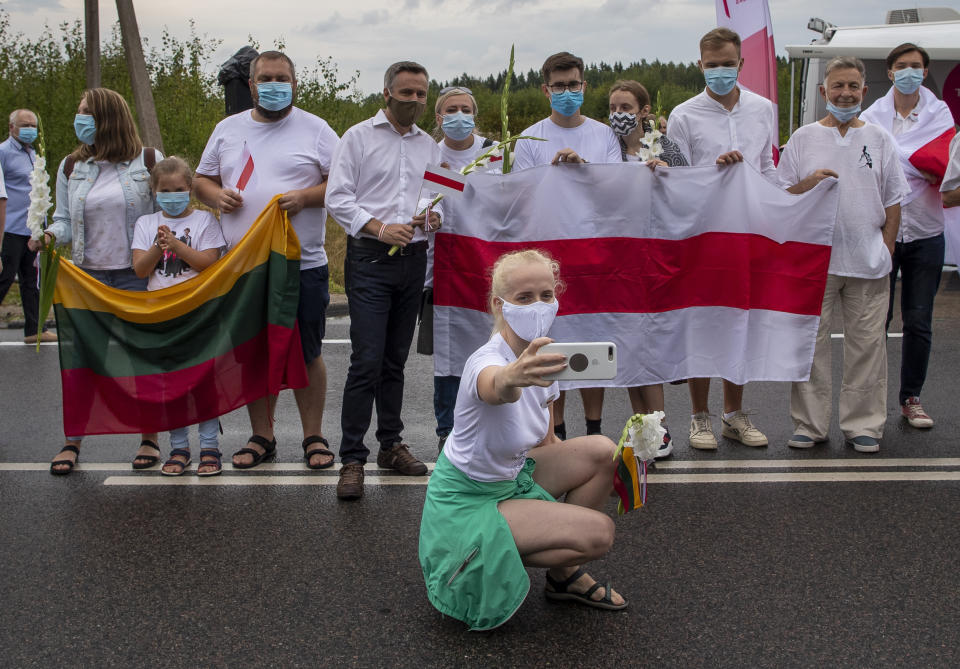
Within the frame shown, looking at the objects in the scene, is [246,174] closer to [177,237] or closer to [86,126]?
[177,237]

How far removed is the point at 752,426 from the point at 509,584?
124 inches

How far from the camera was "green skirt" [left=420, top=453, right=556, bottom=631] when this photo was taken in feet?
12.0

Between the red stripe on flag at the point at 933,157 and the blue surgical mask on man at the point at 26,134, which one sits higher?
the blue surgical mask on man at the point at 26,134

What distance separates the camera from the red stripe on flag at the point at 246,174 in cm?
587

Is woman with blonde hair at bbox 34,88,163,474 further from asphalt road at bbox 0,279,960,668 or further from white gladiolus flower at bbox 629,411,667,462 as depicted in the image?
white gladiolus flower at bbox 629,411,667,462

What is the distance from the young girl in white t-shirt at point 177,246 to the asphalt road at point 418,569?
0.64 ft

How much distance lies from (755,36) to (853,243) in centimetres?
872

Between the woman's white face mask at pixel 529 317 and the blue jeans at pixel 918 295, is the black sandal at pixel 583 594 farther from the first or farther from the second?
the blue jeans at pixel 918 295

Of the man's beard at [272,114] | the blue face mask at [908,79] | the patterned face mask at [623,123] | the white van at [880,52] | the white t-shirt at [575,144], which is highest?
the white van at [880,52]

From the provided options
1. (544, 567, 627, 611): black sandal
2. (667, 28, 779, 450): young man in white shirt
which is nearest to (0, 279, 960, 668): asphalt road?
(544, 567, 627, 611): black sandal

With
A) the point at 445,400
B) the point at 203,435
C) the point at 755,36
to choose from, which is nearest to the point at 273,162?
the point at 203,435

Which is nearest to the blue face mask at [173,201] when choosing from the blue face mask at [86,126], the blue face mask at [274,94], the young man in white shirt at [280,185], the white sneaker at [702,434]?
the young man in white shirt at [280,185]

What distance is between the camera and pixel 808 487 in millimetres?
5406

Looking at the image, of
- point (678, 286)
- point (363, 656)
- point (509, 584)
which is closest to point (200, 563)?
point (363, 656)
